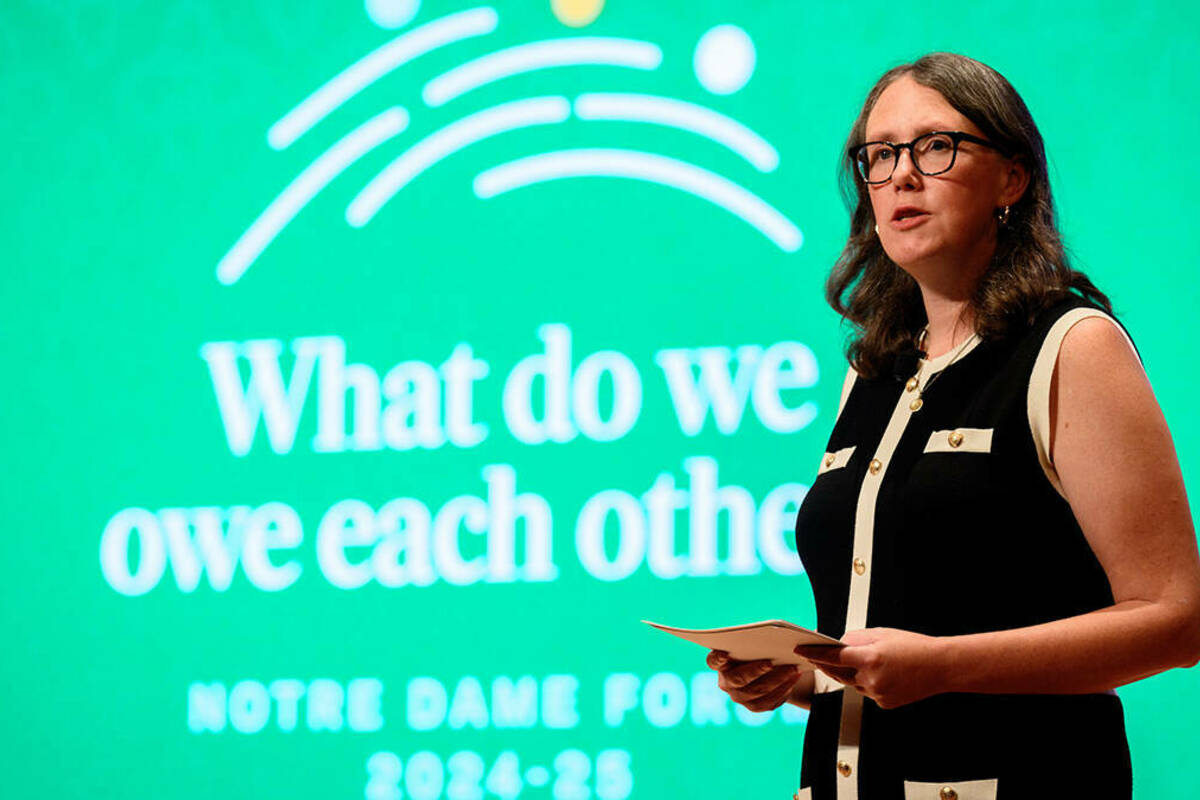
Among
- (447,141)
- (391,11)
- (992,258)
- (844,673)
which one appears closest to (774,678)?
(844,673)

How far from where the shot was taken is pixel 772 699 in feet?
4.55

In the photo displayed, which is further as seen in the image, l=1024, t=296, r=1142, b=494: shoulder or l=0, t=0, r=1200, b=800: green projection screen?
l=0, t=0, r=1200, b=800: green projection screen

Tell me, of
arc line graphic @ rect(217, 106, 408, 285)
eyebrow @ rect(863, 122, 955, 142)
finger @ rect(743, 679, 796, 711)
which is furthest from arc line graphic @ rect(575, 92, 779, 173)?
finger @ rect(743, 679, 796, 711)

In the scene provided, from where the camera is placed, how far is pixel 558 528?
2836 millimetres

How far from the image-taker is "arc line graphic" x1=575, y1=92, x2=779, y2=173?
283cm

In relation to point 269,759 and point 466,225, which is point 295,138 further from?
Answer: point 269,759

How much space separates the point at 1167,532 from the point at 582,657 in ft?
5.90

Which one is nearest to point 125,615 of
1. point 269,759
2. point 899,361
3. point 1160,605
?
point 269,759

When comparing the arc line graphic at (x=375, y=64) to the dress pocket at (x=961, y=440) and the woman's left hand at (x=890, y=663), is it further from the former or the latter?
the woman's left hand at (x=890, y=663)

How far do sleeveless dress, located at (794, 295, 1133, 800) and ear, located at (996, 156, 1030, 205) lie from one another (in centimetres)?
16

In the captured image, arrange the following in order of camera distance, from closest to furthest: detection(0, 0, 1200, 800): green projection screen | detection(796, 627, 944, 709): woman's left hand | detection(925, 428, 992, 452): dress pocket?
detection(796, 627, 944, 709): woman's left hand, detection(925, 428, 992, 452): dress pocket, detection(0, 0, 1200, 800): green projection screen

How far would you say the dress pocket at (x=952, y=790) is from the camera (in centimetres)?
122

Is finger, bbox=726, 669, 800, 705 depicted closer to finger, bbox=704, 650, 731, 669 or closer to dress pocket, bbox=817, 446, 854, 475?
finger, bbox=704, 650, 731, 669

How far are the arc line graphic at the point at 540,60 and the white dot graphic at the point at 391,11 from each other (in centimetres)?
17
